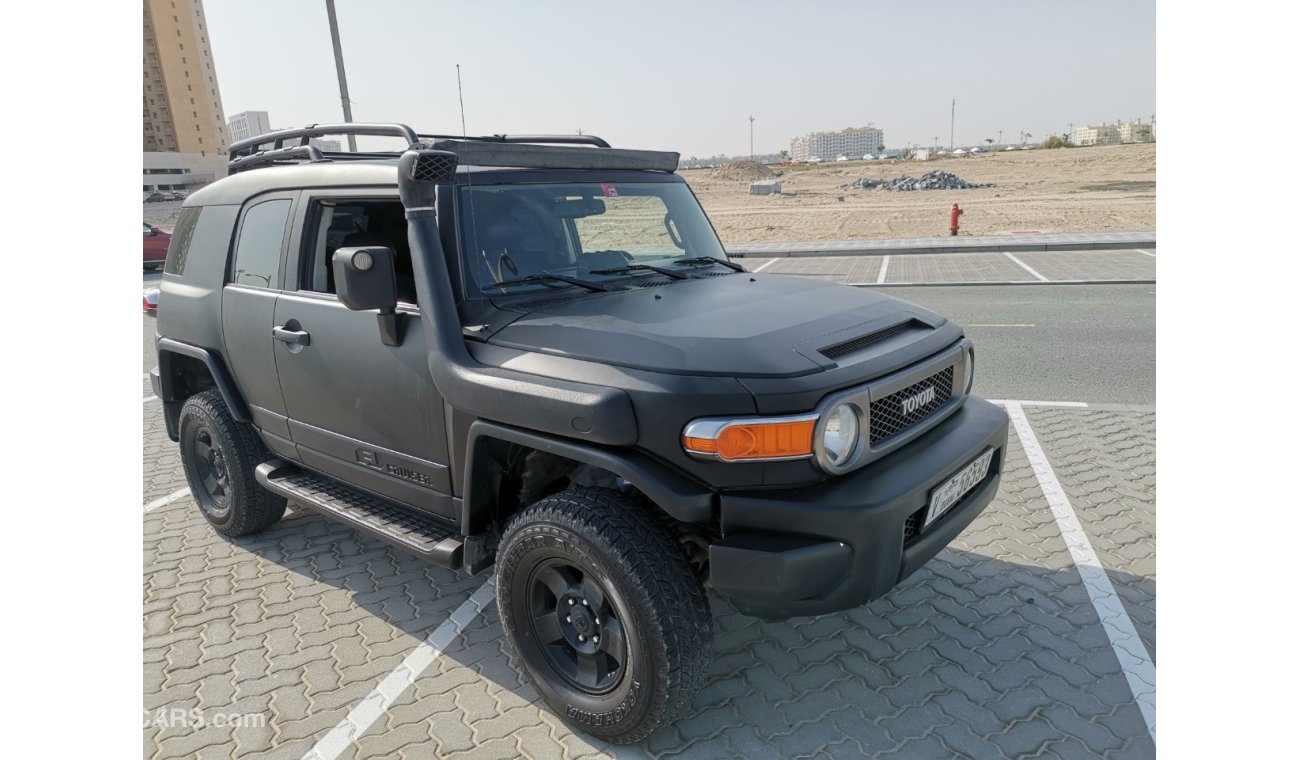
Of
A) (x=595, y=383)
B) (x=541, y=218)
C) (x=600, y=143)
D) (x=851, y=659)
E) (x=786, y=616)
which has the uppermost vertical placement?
(x=600, y=143)

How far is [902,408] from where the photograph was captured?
2.90 metres

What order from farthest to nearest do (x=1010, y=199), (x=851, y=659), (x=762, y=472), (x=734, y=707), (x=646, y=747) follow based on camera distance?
(x=1010, y=199)
(x=851, y=659)
(x=734, y=707)
(x=646, y=747)
(x=762, y=472)

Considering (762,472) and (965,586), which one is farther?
(965,586)

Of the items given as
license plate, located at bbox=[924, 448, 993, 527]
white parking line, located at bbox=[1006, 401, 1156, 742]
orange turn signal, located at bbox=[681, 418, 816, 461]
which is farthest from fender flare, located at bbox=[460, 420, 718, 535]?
white parking line, located at bbox=[1006, 401, 1156, 742]

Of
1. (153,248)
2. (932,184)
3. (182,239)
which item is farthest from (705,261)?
(932,184)

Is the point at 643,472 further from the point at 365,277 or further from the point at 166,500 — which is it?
the point at 166,500

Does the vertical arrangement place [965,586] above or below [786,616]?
below

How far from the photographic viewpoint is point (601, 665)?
2.89 meters

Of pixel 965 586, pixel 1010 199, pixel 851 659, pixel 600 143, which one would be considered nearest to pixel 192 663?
pixel 851 659

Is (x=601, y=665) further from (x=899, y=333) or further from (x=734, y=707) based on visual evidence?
(x=899, y=333)

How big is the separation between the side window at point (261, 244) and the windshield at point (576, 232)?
A: 1.33m

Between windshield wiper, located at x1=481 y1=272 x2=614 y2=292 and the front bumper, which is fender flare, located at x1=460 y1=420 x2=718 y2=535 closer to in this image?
the front bumper

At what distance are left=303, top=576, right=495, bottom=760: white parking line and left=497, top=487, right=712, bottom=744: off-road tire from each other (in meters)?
0.77

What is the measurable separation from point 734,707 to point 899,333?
1.61 metres
